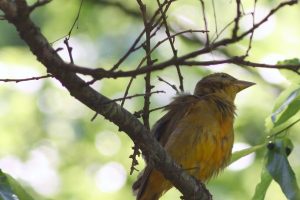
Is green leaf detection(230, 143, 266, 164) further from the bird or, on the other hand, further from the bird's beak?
the bird's beak

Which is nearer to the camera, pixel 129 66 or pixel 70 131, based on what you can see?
pixel 129 66

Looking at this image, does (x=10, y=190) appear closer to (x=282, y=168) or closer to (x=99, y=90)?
(x=282, y=168)

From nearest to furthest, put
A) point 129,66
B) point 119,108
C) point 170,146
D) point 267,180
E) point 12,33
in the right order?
point 119,108 < point 267,180 < point 170,146 < point 129,66 < point 12,33

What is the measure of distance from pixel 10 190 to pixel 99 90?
748 centimetres

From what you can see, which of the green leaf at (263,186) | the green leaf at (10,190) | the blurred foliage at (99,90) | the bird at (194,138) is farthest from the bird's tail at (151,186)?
the blurred foliage at (99,90)

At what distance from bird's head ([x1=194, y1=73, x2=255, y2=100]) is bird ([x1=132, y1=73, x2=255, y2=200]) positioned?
269 mm

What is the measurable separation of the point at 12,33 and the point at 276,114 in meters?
7.37

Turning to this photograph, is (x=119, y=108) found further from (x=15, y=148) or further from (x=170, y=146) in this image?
(x=15, y=148)

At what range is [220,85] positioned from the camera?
22.0ft

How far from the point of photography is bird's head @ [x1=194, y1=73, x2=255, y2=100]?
6656 millimetres

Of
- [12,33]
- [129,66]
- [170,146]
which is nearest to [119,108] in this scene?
[170,146]

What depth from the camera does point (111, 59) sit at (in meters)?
11.1

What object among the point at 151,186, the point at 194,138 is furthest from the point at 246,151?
the point at 151,186

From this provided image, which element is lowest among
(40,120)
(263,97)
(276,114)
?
(276,114)
